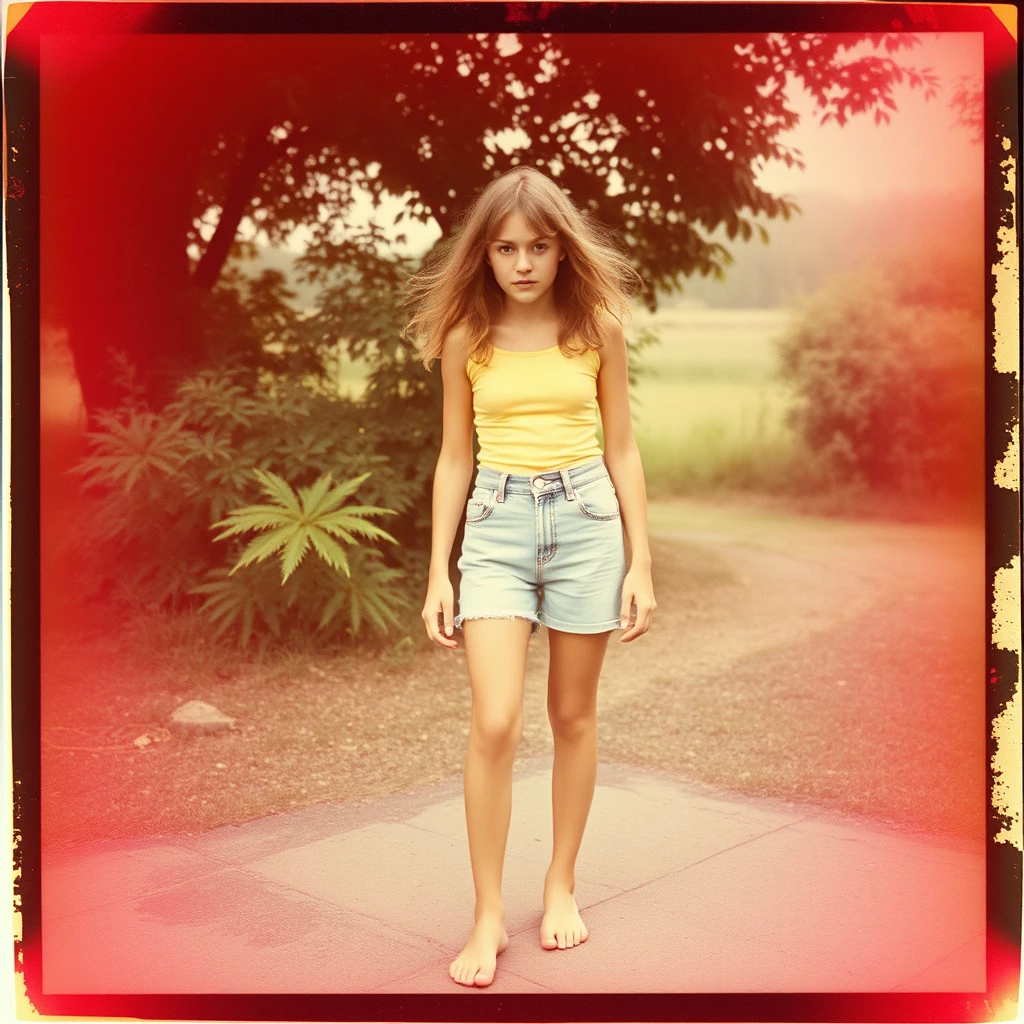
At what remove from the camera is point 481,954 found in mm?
2830

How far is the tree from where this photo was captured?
5512 mm

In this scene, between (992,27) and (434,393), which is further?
(434,393)

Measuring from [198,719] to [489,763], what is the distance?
239 centimetres

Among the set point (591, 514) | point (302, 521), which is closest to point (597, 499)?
point (591, 514)

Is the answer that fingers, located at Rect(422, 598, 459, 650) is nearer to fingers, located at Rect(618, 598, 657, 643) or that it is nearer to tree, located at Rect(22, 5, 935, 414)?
fingers, located at Rect(618, 598, 657, 643)

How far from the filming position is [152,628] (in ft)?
18.9

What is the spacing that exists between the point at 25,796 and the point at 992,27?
2995mm

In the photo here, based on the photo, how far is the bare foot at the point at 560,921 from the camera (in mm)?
2963

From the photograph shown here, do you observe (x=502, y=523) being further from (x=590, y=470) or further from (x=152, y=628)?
(x=152, y=628)

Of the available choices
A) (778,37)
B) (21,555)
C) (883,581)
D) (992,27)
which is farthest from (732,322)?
(21,555)

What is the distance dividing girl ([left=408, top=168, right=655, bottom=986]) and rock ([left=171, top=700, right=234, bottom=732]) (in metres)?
2.20

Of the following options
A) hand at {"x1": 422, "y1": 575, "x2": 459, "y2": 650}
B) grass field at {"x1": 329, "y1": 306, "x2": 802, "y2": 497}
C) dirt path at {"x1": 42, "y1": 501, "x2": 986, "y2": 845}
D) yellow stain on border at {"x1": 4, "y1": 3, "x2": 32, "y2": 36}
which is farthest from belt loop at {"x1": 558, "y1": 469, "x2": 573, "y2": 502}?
grass field at {"x1": 329, "y1": 306, "x2": 802, "y2": 497}

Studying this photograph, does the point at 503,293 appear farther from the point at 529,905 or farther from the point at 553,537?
the point at 529,905

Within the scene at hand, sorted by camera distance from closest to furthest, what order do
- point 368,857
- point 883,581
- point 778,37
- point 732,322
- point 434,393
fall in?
1. point 368,857
2. point 778,37
3. point 434,393
4. point 883,581
5. point 732,322
